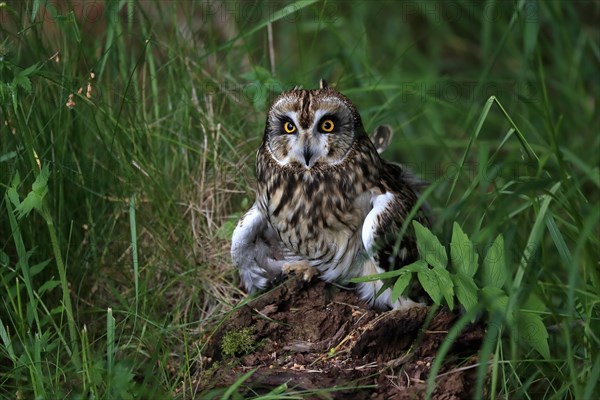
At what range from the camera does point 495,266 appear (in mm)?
3207

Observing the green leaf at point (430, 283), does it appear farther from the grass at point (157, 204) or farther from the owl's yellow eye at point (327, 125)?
the owl's yellow eye at point (327, 125)

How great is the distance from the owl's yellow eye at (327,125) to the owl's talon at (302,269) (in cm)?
61

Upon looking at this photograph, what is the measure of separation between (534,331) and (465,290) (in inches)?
10.8

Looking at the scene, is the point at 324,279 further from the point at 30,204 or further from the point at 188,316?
the point at 30,204

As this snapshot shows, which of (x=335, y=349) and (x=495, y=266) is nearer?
(x=495, y=266)

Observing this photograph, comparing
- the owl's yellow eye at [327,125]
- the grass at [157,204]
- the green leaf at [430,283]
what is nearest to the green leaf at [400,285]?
the green leaf at [430,283]

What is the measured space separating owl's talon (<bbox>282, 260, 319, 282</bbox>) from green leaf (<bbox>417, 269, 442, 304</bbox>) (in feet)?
2.45

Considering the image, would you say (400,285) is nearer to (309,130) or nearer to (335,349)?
(335,349)

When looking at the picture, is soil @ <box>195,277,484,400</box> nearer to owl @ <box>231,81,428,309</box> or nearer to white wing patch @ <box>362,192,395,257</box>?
owl @ <box>231,81,428,309</box>

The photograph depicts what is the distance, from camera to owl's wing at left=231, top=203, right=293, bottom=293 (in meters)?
3.85

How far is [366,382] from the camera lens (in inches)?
125

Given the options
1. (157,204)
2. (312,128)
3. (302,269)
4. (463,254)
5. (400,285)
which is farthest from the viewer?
(157,204)

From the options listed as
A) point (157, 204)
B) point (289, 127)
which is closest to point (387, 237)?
point (289, 127)

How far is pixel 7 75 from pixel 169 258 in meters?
1.08
